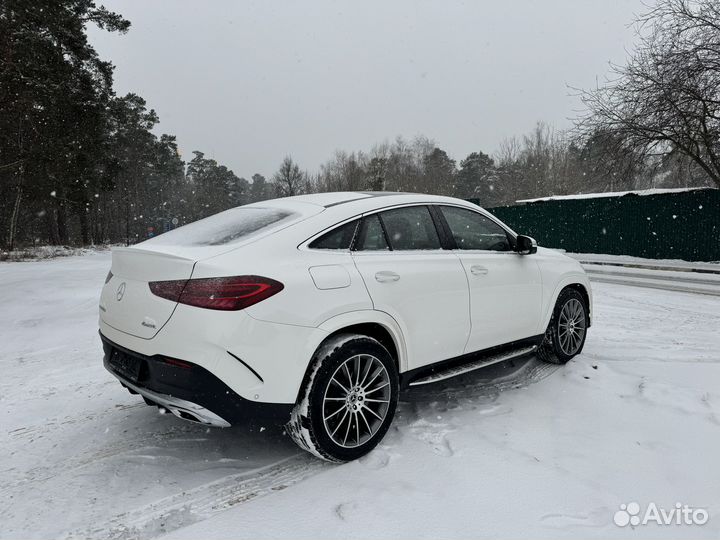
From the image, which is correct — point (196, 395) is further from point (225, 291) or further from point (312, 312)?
point (312, 312)

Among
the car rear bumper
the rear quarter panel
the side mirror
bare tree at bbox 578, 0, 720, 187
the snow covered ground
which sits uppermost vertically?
bare tree at bbox 578, 0, 720, 187

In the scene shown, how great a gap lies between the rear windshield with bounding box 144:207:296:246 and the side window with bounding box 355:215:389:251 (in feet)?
1.59

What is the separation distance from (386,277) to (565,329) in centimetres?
250

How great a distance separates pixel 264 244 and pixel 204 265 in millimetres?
380

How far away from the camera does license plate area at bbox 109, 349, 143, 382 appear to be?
280 cm

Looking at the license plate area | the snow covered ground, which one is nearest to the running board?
the snow covered ground

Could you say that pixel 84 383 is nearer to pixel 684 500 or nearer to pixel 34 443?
pixel 34 443

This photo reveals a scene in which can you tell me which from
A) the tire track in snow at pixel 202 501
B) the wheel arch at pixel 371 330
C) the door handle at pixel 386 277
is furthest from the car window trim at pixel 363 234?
the tire track in snow at pixel 202 501

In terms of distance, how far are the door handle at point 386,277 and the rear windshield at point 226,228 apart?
0.71 meters

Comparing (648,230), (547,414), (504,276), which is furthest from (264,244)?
(648,230)

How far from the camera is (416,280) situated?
324 cm

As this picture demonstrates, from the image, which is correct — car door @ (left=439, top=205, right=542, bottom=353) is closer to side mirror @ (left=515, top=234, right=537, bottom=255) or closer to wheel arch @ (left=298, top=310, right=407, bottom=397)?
side mirror @ (left=515, top=234, right=537, bottom=255)

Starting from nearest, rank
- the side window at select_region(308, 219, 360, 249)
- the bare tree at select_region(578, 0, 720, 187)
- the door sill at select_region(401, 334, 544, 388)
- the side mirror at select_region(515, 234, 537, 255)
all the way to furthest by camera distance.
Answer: the side window at select_region(308, 219, 360, 249)
the door sill at select_region(401, 334, 544, 388)
the side mirror at select_region(515, 234, 537, 255)
the bare tree at select_region(578, 0, 720, 187)

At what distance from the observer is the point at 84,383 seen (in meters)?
4.47
